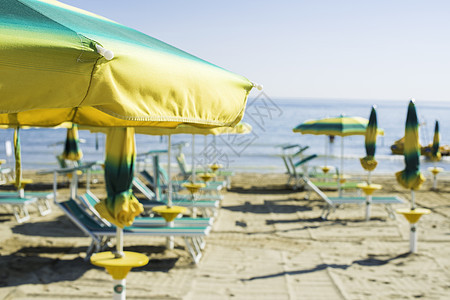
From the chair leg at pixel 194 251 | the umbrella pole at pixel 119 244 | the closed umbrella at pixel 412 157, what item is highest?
the closed umbrella at pixel 412 157

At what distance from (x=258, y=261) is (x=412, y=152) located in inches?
110

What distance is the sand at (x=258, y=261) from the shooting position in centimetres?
549

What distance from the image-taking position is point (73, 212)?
6.98m

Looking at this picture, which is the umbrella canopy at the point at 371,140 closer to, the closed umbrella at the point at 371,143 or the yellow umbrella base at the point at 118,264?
the closed umbrella at the point at 371,143

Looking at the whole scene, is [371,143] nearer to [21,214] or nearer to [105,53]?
[21,214]

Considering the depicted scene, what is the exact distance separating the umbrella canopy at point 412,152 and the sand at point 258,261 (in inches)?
42.8

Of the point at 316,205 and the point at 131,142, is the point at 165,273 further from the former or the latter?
the point at 316,205

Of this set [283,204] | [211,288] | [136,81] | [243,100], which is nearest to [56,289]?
[211,288]

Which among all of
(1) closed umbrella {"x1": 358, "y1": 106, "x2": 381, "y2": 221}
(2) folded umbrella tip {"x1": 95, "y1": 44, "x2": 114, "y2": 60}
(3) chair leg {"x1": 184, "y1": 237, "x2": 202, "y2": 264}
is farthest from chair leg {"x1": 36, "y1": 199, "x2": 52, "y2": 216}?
(2) folded umbrella tip {"x1": 95, "y1": 44, "x2": 114, "y2": 60}

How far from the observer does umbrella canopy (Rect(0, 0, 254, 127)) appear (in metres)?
1.89

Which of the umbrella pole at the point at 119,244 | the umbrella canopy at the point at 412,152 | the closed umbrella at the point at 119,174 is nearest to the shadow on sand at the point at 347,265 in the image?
the umbrella canopy at the point at 412,152

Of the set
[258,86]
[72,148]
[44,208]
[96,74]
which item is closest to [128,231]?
[258,86]

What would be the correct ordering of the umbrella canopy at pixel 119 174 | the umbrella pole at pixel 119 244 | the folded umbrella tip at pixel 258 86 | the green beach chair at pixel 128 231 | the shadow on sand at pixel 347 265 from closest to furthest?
the folded umbrella tip at pixel 258 86 → the umbrella canopy at pixel 119 174 → the umbrella pole at pixel 119 244 → the shadow on sand at pixel 347 265 → the green beach chair at pixel 128 231

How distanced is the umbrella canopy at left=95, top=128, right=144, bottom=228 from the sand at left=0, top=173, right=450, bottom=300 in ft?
6.05
